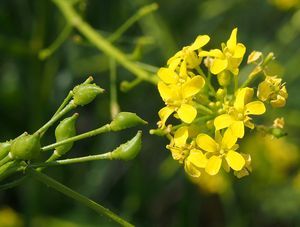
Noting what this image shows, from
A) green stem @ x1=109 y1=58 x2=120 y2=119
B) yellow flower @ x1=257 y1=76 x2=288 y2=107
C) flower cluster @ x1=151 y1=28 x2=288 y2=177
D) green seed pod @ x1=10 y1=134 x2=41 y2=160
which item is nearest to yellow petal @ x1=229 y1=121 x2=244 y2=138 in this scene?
flower cluster @ x1=151 y1=28 x2=288 y2=177

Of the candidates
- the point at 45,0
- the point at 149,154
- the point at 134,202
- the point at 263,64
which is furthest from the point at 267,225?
the point at 263,64

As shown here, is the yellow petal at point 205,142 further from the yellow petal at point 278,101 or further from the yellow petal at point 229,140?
the yellow petal at point 278,101

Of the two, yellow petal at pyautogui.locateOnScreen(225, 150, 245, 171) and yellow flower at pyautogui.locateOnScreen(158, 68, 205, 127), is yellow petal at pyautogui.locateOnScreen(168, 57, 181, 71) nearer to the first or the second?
yellow flower at pyautogui.locateOnScreen(158, 68, 205, 127)

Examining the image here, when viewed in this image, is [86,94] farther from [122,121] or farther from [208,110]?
[208,110]

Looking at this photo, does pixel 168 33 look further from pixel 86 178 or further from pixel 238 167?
pixel 238 167

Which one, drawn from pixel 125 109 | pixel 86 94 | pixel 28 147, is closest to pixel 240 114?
pixel 86 94

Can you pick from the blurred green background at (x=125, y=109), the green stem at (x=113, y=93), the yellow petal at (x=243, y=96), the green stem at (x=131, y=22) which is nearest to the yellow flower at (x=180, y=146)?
the yellow petal at (x=243, y=96)
